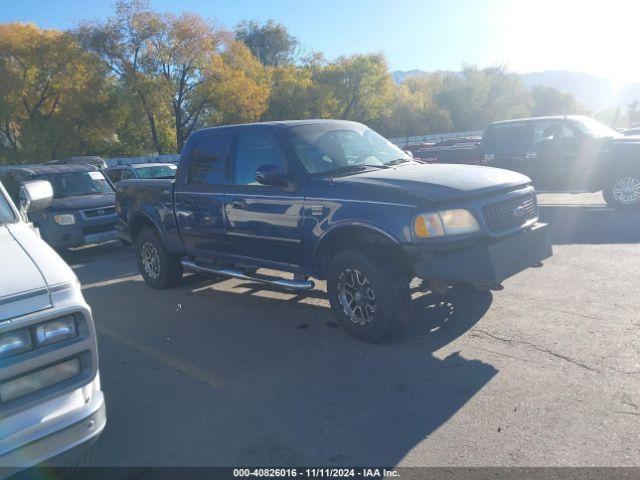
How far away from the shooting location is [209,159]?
619 centimetres

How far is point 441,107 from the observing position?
6306 centimetres

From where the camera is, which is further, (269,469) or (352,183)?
(352,183)

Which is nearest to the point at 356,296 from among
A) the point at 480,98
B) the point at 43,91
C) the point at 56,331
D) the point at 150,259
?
the point at 56,331

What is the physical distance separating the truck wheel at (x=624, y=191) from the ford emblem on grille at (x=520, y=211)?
6208 mm

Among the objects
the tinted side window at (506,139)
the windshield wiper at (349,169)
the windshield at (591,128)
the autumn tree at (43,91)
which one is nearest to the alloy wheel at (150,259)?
the windshield wiper at (349,169)

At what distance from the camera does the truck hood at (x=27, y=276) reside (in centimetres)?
260

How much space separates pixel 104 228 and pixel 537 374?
29.0 feet

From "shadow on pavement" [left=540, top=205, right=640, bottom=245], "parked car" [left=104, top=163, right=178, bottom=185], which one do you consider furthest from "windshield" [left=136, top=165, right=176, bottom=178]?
"shadow on pavement" [left=540, top=205, right=640, bottom=245]

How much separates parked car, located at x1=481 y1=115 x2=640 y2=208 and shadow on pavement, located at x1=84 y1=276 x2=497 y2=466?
228 inches

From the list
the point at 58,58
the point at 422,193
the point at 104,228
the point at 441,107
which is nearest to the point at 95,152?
the point at 58,58

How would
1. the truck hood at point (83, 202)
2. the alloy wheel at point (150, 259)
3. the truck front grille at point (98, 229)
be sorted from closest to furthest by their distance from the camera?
1. the alloy wheel at point (150, 259)
2. the truck hood at point (83, 202)
3. the truck front grille at point (98, 229)

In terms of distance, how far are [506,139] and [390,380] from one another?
28.9 feet

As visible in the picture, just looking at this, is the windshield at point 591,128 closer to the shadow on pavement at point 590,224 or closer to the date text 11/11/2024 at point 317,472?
the shadow on pavement at point 590,224

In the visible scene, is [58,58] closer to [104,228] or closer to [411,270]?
[104,228]
